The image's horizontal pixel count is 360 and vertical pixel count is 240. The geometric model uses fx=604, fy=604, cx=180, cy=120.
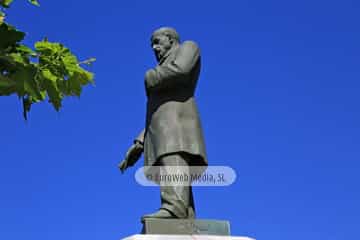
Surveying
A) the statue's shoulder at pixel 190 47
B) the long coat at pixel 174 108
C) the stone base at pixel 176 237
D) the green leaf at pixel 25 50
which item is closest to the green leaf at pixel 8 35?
the green leaf at pixel 25 50

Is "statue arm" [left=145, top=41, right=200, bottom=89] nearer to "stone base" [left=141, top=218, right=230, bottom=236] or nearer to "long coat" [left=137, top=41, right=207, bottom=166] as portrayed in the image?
"long coat" [left=137, top=41, right=207, bottom=166]

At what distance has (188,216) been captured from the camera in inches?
244

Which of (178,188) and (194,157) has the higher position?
(194,157)

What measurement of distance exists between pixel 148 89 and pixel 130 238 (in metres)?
1.81

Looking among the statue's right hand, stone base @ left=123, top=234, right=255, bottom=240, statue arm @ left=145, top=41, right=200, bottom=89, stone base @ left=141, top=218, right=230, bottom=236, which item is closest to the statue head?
statue arm @ left=145, top=41, right=200, bottom=89

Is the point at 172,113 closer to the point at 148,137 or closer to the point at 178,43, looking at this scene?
the point at 148,137

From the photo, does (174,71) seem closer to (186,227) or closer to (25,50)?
(186,227)

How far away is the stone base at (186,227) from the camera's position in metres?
5.85

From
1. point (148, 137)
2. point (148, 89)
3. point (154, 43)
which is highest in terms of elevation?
point (154, 43)

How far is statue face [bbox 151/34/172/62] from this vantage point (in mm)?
6952

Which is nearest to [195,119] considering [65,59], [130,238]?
[130,238]

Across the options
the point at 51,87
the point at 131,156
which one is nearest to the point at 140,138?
the point at 131,156

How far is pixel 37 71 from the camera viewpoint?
3.46 m

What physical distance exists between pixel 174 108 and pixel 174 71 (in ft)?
1.35
